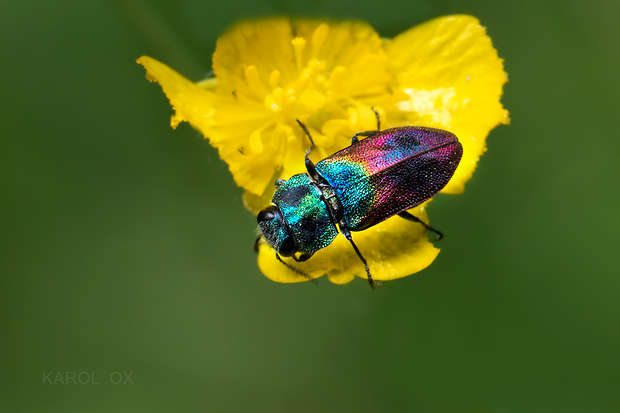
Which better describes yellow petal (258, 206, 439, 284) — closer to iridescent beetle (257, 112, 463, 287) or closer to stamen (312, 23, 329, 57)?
iridescent beetle (257, 112, 463, 287)

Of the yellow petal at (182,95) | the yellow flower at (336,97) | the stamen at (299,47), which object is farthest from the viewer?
the stamen at (299,47)

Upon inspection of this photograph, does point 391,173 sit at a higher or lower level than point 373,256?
higher

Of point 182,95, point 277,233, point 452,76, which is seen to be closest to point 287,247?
point 277,233

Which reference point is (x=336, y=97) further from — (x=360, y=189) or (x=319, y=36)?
(x=360, y=189)

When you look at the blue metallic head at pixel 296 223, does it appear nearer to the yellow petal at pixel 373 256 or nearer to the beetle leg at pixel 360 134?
the yellow petal at pixel 373 256

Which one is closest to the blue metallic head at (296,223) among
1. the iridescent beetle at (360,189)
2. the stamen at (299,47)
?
the iridescent beetle at (360,189)

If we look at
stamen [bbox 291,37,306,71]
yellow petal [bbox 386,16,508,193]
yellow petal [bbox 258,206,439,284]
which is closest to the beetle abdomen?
yellow petal [bbox 258,206,439,284]
